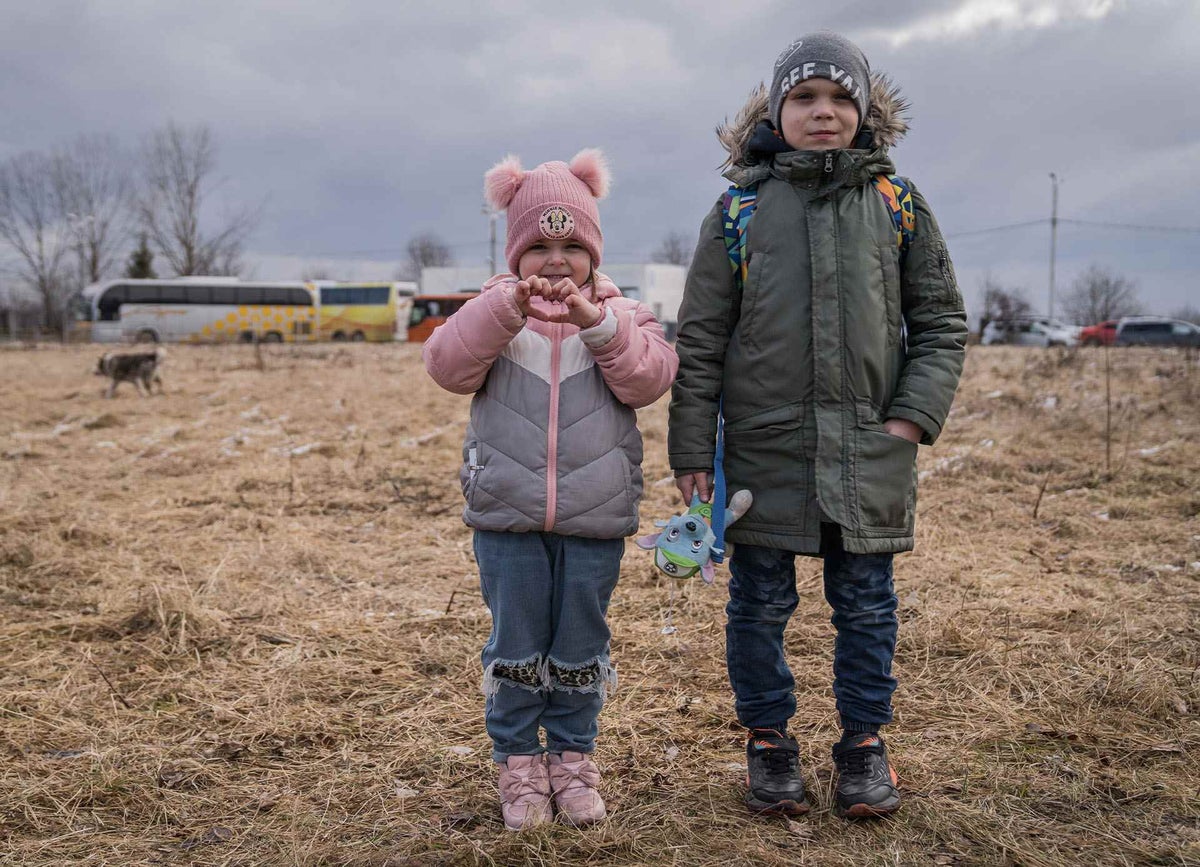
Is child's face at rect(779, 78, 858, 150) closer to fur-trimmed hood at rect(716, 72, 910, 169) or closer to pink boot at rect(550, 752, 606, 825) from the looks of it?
fur-trimmed hood at rect(716, 72, 910, 169)

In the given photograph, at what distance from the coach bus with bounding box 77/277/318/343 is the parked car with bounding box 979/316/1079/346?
Result: 24438 mm

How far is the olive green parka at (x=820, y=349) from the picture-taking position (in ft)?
6.77

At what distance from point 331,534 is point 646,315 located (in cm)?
331

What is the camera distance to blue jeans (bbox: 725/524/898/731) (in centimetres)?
212

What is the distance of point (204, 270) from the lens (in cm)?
4431

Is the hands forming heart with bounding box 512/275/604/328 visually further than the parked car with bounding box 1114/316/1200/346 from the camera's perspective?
No

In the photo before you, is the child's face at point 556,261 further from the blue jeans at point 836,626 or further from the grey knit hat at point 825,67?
the blue jeans at point 836,626

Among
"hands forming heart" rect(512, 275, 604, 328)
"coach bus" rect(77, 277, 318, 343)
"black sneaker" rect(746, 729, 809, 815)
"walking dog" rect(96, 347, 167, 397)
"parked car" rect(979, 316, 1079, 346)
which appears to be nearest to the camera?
"hands forming heart" rect(512, 275, 604, 328)

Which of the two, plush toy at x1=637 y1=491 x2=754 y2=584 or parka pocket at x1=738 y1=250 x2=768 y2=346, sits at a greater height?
parka pocket at x1=738 y1=250 x2=768 y2=346

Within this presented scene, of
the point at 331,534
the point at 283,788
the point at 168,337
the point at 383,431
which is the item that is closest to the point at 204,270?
the point at 168,337

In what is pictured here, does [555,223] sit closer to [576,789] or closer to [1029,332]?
[576,789]

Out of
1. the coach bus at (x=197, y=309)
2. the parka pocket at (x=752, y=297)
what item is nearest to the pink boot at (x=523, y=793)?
the parka pocket at (x=752, y=297)

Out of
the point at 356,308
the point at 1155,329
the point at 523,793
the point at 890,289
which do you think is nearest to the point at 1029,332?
the point at 1155,329

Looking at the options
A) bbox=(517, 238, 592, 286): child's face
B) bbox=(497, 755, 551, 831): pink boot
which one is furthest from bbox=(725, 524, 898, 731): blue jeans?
bbox=(517, 238, 592, 286): child's face
